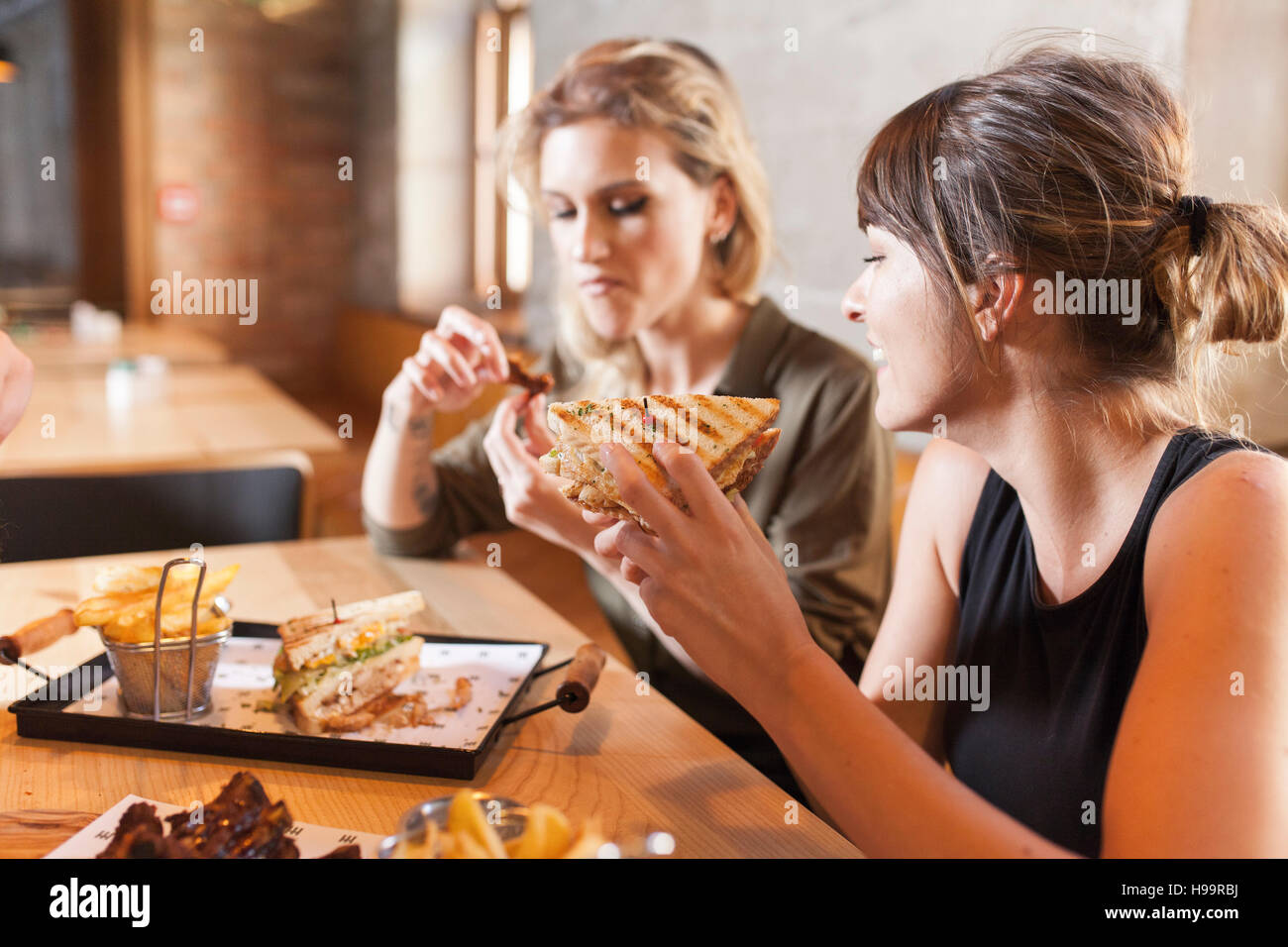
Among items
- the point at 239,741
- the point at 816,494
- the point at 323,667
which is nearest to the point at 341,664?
the point at 323,667

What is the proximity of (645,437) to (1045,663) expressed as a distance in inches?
19.3

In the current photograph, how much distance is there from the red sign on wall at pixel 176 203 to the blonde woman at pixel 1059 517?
22.1 ft

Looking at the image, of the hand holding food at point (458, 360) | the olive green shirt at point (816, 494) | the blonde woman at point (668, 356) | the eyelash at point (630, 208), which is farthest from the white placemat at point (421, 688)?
the eyelash at point (630, 208)

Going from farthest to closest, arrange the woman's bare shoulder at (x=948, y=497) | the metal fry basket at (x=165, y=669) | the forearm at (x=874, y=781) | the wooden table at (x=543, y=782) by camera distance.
Answer: the woman's bare shoulder at (x=948, y=497) < the metal fry basket at (x=165, y=669) < the wooden table at (x=543, y=782) < the forearm at (x=874, y=781)

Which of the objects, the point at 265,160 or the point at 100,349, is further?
the point at 265,160

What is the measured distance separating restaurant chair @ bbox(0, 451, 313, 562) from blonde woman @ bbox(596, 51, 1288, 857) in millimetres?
1448

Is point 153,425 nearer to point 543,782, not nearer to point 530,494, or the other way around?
point 530,494

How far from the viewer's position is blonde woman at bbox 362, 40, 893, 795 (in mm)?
1670

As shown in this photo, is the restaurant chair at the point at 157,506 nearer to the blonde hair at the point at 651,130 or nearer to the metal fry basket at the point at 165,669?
the blonde hair at the point at 651,130

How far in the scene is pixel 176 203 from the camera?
22.6 ft

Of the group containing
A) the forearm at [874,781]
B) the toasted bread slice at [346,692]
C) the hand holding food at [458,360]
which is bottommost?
the toasted bread slice at [346,692]

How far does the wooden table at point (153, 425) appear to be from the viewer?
256cm

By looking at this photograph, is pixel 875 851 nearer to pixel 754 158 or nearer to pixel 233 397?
pixel 754 158
